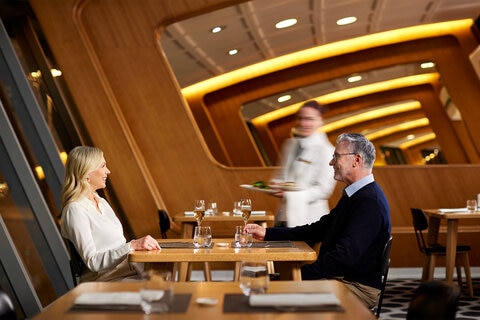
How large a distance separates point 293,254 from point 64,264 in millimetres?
3596

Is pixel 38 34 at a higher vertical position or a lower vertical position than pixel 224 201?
higher

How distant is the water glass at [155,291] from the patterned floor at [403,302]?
426 cm

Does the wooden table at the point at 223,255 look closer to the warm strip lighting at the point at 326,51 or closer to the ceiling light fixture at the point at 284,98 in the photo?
the warm strip lighting at the point at 326,51

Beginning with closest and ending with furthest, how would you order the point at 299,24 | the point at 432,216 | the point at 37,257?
the point at 37,257, the point at 432,216, the point at 299,24

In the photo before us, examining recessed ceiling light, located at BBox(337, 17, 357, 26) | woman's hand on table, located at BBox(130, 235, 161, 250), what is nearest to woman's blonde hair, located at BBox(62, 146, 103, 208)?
woman's hand on table, located at BBox(130, 235, 161, 250)

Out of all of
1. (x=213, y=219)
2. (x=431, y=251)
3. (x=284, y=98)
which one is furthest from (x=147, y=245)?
(x=284, y=98)

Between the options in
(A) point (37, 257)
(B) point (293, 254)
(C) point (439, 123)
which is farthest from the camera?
(C) point (439, 123)

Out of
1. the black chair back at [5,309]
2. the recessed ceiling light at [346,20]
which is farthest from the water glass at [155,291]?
the recessed ceiling light at [346,20]

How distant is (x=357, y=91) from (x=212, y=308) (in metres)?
14.1

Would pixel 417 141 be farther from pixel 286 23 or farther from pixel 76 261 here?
pixel 76 261

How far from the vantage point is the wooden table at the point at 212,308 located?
2.14 meters

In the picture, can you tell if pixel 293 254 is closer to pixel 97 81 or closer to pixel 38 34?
pixel 97 81

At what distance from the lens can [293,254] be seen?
3666mm

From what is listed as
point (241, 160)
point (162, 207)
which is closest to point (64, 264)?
point (162, 207)
